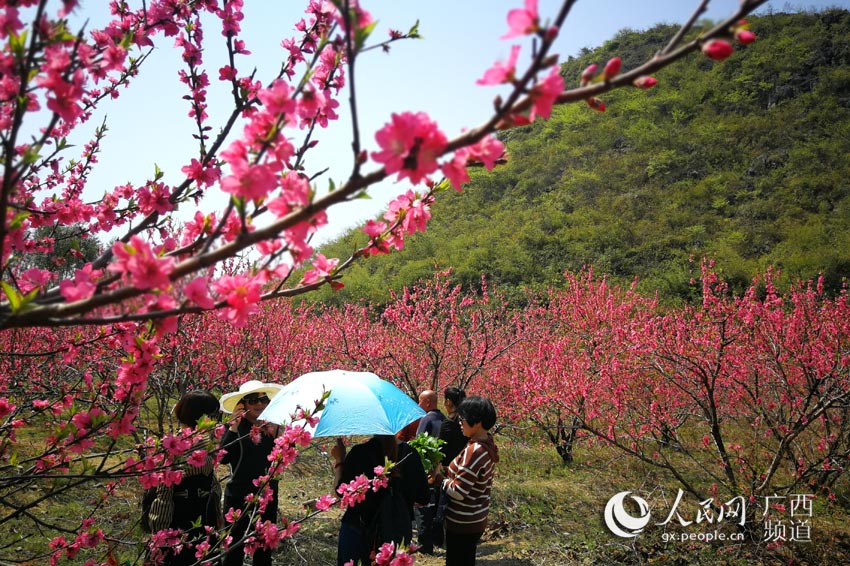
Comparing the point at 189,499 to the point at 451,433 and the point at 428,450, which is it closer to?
the point at 428,450

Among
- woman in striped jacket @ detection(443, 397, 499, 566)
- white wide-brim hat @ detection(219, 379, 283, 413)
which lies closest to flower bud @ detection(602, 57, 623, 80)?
woman in striped jacket @ detection(443, 397, 499, 566)

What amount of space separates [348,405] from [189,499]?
1.09 m

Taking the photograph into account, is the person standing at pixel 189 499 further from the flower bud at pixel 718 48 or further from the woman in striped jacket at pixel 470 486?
the flower bud at pixel 718 48

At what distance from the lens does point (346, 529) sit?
303 centimetres

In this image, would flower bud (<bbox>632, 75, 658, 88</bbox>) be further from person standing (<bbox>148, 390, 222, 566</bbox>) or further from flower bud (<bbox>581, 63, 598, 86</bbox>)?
person standing (<bbox>148, 390, 222, 566</bbox>)

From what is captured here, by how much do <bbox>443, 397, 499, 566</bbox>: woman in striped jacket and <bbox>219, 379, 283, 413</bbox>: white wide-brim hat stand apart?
61.3 inches

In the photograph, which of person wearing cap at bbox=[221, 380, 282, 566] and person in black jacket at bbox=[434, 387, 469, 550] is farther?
person in black jacket at bbox=[434, 387, 469, 550]

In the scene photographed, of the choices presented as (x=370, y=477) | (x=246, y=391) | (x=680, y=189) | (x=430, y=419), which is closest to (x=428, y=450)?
(x=430, y=419)

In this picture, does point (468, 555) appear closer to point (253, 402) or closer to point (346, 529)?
point (346, 529)

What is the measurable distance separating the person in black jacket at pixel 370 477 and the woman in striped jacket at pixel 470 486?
0.82 feet

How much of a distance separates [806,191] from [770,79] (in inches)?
527

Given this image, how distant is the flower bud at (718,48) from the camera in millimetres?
854

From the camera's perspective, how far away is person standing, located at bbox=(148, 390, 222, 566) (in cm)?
289

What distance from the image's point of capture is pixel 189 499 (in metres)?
3.05
